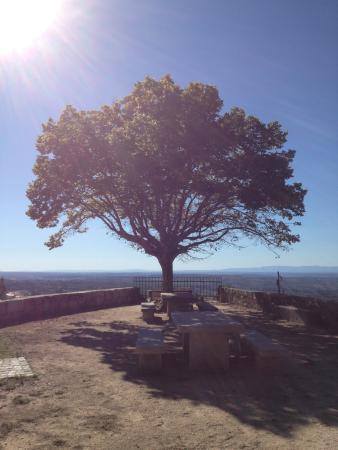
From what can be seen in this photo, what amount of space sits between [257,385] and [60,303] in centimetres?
1028

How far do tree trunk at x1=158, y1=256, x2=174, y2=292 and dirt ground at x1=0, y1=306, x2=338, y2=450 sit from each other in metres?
8.50

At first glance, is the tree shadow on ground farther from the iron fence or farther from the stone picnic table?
the iron fence

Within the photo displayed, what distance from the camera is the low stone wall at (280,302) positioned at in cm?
1119

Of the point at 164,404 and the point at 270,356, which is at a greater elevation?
the point at 270,356

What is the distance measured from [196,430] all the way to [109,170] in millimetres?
11040

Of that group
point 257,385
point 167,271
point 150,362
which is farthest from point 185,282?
point 257,385

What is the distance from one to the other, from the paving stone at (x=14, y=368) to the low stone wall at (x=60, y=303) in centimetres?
461

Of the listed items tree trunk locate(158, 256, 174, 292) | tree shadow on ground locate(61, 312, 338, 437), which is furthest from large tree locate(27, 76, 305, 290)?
tree shadow on ground locate(61, 312, 338, 437)

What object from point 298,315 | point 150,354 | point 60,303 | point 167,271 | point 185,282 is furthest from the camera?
point 185,282

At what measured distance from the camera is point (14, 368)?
21.6 feet

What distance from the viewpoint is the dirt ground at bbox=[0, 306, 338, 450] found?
12.6 feet

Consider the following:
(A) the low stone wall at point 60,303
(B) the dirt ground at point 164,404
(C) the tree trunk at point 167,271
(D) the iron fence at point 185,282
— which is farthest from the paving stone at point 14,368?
(D) the iron fence at point 185,282

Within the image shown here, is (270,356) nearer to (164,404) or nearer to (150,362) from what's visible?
(150,362)

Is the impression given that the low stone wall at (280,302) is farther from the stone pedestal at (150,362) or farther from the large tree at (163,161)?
the stone pedestal at (150,362)
